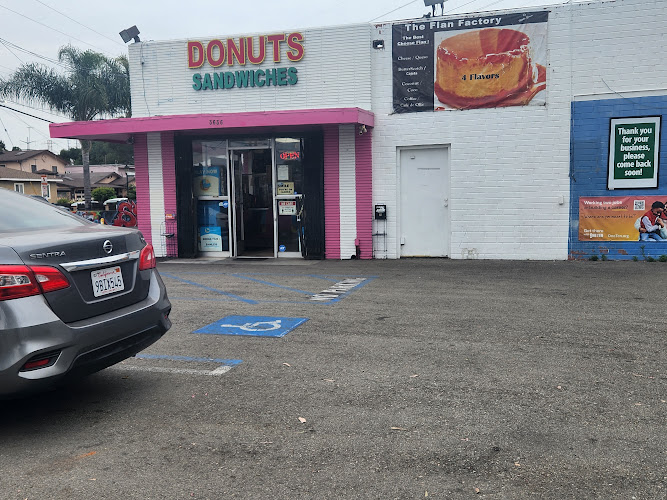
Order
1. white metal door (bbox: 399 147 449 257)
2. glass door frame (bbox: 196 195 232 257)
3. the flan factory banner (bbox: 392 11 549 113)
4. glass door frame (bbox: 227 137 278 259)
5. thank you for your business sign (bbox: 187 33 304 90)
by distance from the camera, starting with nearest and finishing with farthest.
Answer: the flan factory banner (bbox: 392 11 549 113) < white metal door (bbox: 399 147 449 257) < thank you for your business sign (bbox: 187 33 304 90) < glass door frame (bbox: 227 137 278 259) < glass door frame (bbox: 196 195 232 257)

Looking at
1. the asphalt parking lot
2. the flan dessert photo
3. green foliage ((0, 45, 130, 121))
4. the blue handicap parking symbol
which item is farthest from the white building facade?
green foliage ((0, 45, 130, 121))

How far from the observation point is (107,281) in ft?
13.3

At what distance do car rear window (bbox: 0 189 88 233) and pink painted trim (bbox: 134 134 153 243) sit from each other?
31.0 ft

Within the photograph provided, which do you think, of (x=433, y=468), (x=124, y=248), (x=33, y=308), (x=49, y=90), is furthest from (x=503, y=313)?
(x=49, y=90)

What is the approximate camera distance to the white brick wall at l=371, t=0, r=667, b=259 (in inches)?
447

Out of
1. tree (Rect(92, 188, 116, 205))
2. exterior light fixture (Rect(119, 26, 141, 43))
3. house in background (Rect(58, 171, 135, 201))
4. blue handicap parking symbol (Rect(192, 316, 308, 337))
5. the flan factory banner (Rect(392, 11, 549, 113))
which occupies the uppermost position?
exterior light fixture (Rect(119, 26, 141, 43))

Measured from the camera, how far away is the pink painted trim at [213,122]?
11.7 m

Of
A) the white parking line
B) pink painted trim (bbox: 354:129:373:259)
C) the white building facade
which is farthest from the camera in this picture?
pink painted trim (bbox: 354:129:373:259)

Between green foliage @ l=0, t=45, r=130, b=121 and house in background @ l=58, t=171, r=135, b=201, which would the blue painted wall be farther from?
house in background @ l=58, t=171, r=135, b=201

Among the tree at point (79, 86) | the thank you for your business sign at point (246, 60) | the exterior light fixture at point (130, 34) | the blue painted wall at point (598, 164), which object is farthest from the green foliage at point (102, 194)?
the blue painted wall at point (598, 164)

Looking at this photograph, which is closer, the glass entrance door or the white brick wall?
the white brick wall

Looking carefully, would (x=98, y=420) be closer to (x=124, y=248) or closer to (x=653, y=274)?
(x=124, y=248)

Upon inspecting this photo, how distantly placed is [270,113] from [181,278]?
149 inches

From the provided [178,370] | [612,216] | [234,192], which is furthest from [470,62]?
[178,370]
